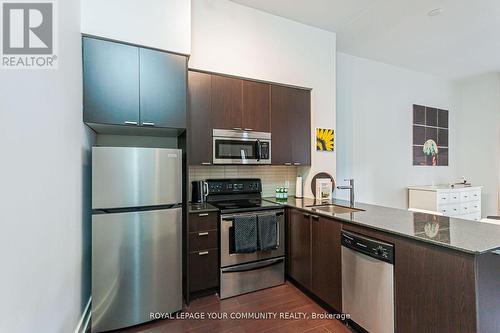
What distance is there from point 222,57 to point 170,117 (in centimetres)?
101

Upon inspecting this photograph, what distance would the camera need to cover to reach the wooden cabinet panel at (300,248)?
2371 mm

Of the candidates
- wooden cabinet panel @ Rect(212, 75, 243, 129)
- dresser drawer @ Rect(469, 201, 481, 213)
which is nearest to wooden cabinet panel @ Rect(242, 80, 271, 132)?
wooden cabinet panel @ Rect(212, 75, 243, 129)

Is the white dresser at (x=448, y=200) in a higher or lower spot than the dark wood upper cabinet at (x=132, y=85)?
lower

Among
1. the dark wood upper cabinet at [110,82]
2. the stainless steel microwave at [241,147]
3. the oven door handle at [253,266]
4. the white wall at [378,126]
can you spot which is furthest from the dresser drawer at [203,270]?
the white wall at [378,126]

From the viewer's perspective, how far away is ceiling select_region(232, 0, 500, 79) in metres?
2.68

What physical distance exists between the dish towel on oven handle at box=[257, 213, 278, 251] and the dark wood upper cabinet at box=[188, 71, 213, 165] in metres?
0.87

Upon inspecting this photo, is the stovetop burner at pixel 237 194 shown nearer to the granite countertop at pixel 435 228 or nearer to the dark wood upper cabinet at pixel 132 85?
the granite countertop at pixel 435 228

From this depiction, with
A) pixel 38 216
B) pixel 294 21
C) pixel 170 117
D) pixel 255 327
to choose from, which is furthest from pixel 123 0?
pixel 255 327

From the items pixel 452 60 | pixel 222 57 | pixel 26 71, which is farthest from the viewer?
pixel 452 60

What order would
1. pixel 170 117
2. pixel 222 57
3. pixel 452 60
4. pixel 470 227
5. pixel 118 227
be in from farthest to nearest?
pixel 452 60 → pixel 222 57 → pixel 170 117 → pixel 118 227 → pixel 470 227

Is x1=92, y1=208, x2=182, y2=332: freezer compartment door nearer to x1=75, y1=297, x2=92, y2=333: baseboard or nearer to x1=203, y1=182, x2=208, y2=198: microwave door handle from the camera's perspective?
x1=75, y1=297, x2=92, y2=333: baseboard

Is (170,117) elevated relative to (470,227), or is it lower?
elevated

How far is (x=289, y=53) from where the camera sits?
3.03 m

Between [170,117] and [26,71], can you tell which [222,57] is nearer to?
[170,117]
